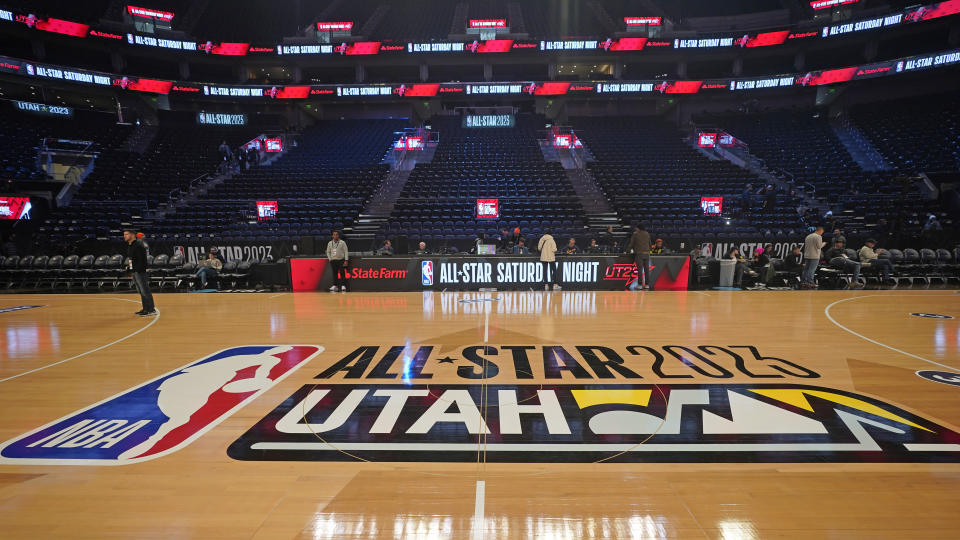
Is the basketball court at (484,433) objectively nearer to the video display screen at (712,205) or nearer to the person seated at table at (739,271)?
the person seated at table at (739,271)

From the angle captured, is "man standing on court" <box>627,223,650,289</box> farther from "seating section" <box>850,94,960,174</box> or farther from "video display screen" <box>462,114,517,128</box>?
"video display screen" <box>462,114,517,128</box>

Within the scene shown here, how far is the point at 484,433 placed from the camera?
2.81 m

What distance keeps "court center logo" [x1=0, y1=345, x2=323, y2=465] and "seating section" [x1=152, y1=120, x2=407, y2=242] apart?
1020 cm

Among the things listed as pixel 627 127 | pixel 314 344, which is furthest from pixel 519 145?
pixel 314 344

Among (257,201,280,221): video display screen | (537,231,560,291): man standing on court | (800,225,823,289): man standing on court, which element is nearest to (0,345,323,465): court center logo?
(537,231,560,291): man standing on court

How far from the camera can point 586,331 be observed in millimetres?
5602

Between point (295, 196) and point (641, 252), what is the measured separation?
14.7 m

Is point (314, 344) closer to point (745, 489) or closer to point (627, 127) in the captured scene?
point (745, 489)

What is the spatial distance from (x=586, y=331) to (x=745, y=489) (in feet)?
11.2

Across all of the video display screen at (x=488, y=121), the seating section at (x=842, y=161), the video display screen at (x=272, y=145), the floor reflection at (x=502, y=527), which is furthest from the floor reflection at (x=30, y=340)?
the video display screen at (x=488, y=121)

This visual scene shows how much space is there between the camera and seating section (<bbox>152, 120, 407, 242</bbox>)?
1458 cm

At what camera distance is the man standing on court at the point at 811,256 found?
910 centimetres

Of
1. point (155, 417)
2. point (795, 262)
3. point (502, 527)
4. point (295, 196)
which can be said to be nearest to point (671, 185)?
point (795, 262)

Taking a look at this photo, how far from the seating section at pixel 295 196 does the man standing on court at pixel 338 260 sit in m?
4.63
